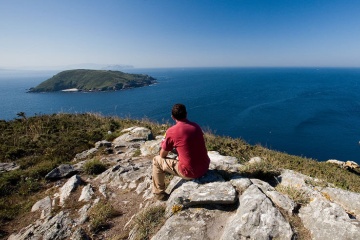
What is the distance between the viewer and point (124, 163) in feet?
31.4

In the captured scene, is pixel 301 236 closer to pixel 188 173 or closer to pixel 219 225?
pixel 219 225

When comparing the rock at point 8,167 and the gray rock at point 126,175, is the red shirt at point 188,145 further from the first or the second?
the rock at point 8,167

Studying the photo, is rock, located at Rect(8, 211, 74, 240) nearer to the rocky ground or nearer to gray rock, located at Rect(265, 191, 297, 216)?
the rocky ground

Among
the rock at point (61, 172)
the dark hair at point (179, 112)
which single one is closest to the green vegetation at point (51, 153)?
the rock at point (61, 172)

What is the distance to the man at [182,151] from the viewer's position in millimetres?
5699

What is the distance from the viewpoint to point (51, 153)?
11031 millimetres

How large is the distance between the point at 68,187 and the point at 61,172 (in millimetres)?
1566

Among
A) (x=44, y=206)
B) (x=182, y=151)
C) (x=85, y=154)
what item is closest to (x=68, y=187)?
(x=44, y=206)

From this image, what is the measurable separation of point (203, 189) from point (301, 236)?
2405mm

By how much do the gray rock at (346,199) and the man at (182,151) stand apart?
3.41 metres

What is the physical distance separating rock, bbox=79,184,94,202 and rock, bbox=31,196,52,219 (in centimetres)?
97

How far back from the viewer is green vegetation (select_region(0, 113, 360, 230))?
292 inches

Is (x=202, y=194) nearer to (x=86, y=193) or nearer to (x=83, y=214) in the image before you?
(x=83, y=214)

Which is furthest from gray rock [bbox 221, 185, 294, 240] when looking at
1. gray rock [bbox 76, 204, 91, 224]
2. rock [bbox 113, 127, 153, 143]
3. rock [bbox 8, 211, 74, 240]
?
rock [bbox 113, 127, 153, 143]
